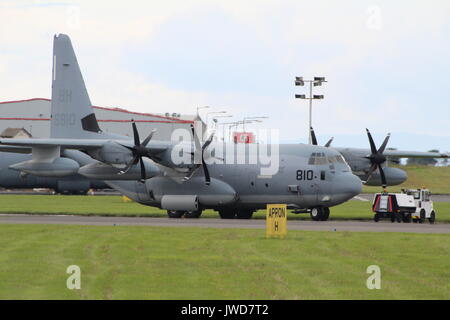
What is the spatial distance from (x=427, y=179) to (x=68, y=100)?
89.1m

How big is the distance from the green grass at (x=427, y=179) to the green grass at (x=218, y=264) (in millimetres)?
85499

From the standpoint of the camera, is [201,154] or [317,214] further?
[201,154]

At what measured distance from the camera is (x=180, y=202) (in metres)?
44.0

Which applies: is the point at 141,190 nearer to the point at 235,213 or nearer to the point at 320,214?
the point at 235,213

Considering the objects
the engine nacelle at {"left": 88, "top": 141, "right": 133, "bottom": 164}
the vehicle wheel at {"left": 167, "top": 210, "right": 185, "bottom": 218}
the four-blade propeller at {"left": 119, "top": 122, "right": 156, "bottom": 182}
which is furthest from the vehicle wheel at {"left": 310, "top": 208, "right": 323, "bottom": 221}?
the engine nacelle at {"left": 88, "top": 141, "right": 133, "bottom": 164}

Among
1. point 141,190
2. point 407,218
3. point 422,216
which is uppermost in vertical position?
point 141,190

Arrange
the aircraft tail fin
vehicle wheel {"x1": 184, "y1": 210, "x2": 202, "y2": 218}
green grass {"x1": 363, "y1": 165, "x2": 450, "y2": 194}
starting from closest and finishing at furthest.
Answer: vehicle wheel {"x1": 184, "y1": 210, "x2": 202, "y2": 218}
the aircraft tail fin
green grass {"x1": 363, "y1": 165, "x2": 450, "y2": 194}

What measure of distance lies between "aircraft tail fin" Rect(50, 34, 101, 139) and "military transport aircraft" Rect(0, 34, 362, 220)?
1.76 m

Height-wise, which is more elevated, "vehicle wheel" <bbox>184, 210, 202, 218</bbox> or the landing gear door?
the landing gear door

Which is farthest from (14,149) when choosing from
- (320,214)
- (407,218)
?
(407,218)

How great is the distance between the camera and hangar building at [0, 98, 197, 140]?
11194 cm

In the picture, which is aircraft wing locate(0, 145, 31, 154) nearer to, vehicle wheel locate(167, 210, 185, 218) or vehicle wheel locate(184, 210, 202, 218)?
vehicle wheel locate(167, 210, 185, 218)

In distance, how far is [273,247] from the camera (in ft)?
87.3
